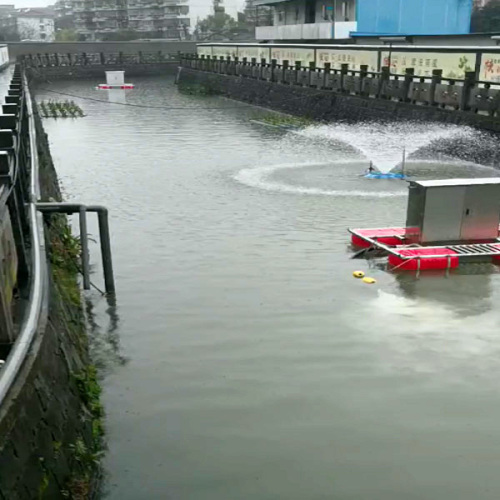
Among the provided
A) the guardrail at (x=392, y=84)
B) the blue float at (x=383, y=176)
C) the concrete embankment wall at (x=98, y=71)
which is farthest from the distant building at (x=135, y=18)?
the blue float at (x=383, y=176)

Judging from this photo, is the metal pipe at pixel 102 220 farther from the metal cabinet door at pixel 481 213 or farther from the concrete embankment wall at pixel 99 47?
the concrete embankment wall at pixel 99 47

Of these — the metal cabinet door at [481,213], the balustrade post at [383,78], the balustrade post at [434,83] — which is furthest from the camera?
the balustrade post at [383,78]

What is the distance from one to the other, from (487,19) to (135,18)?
7971 cm

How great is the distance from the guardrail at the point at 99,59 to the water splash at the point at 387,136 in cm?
4856

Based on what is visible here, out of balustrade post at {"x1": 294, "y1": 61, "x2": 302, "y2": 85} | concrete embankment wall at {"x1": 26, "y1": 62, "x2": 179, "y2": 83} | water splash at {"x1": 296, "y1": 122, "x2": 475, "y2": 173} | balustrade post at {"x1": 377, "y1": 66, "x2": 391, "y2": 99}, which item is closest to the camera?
water splash at {"x1": 296, "y1": 122, "x2": 475, "y2": 173}

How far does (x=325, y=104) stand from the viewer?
38.2 metres

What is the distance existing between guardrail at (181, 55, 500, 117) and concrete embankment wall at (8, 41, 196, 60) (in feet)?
119

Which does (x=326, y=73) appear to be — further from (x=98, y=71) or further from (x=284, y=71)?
(x=98, y=71)

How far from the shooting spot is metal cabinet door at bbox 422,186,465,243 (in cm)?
1304

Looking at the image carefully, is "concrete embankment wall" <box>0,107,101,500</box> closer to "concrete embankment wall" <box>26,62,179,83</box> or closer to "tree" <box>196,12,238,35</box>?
"concrete embankment wall" <box>26,62,179,83</box>

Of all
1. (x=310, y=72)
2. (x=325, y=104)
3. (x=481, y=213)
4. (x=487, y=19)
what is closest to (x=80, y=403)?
(x=481, y=213)

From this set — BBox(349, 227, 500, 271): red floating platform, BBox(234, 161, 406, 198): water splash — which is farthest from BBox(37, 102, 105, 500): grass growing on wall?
BBox(234, 161, 406, 198): water splash

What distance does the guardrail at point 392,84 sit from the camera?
87.1ft

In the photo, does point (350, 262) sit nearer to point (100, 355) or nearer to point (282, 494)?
point (100, 355)
